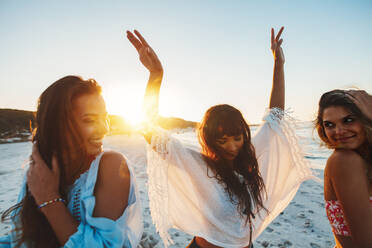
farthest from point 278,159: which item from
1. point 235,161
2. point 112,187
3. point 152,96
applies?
point 112,187

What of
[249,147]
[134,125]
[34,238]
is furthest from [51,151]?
[249,147]

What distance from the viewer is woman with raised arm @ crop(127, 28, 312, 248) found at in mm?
1810

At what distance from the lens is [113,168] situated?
1.37 m

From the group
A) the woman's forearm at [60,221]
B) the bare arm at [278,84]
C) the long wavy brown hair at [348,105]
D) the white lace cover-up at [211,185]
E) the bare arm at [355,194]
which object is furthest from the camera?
the bare arm at [278,84]

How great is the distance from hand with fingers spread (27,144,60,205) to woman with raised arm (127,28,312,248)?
77cm

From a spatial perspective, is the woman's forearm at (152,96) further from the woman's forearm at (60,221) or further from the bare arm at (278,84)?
the bare arm at (278,84)

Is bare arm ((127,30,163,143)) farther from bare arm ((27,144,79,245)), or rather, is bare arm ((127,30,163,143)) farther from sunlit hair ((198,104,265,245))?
bare arm ((27,144,79,245))

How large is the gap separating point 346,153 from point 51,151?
7.58 feet

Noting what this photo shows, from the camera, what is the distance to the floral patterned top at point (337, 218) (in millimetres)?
1616

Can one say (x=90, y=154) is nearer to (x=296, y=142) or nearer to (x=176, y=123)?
(x=296, y=142)

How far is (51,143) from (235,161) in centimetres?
170

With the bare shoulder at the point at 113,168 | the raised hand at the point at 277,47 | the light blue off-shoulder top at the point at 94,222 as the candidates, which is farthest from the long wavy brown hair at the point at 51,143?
the raised hand at the point at 277,47

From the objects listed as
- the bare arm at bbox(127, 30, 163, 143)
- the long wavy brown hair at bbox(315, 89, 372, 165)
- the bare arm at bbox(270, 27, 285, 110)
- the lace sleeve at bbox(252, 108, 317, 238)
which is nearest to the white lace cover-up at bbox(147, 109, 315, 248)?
the lace sleeve at bbox(252, 108, 317, 238)

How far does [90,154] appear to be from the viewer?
1474 millimetres
